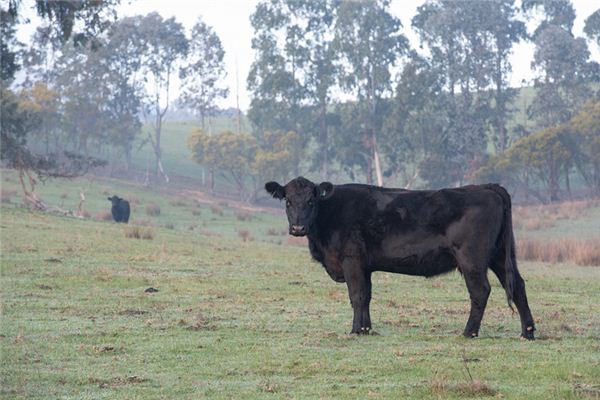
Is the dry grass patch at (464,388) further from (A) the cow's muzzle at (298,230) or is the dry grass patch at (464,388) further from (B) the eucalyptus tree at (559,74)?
(B) the eucalyptus tree at (559,74)

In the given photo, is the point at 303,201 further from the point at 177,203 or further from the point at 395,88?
the point at 395,88

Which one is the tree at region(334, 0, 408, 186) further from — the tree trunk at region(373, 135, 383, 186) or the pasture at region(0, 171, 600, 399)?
the pasture at region(0, 171, 600, 399)

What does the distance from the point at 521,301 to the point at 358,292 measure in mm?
1988

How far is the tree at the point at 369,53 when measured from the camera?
7512 centimetres

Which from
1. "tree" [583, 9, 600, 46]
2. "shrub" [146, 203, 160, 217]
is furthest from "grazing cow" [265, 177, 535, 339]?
"tree" [583, 9, 600, 46]

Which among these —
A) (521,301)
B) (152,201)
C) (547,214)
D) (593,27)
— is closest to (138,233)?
(521,301)

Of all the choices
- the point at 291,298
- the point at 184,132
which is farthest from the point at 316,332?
the point at 184,132

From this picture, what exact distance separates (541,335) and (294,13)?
68681 mm

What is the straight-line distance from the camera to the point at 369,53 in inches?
2977

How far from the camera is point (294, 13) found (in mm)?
79125

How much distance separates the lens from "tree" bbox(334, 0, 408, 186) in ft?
246

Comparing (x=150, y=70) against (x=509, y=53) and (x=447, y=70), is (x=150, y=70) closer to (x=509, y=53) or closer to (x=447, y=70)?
(x=447, y=70)

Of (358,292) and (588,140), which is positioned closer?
(358,292)

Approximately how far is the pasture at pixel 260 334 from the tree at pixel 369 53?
49.9 metres
